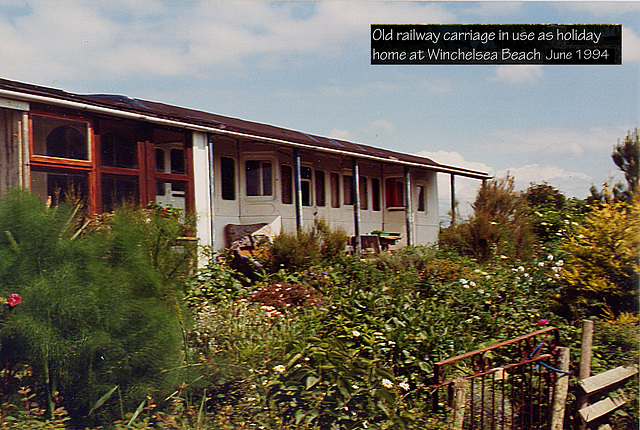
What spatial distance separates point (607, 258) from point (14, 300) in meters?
5.14

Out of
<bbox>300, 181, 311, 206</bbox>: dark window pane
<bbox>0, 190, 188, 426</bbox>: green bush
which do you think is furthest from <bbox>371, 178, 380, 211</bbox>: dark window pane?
<bbox>0, 190, 188, 426</bbox>: green bush

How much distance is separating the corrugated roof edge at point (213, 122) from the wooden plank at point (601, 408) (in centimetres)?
635

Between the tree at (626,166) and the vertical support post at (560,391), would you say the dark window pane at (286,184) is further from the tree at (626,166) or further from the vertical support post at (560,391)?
the vertical support post at (560,391)

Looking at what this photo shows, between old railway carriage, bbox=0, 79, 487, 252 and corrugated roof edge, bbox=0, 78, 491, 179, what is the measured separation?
0.02 m

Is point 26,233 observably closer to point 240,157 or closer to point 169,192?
point 169,192

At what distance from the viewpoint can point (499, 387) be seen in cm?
454

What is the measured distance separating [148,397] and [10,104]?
398cm

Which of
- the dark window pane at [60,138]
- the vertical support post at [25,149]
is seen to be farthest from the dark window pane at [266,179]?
the vertical support post at [25,149]

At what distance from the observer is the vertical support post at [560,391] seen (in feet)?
13.9

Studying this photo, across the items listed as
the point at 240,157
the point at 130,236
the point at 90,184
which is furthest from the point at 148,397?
the point at 240,157

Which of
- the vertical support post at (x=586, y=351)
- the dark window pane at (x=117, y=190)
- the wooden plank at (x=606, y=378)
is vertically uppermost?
the dark window pane at (x=117, y=190)

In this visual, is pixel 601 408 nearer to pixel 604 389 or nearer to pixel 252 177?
pixel 604 389

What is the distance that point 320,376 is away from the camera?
3900 mm

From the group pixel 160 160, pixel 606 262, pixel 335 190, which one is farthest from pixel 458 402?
pixel 335 190
